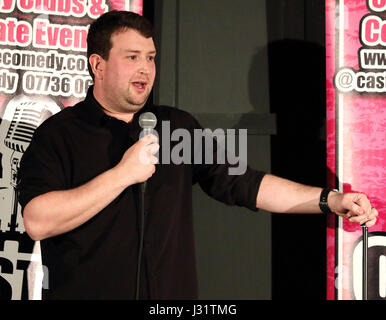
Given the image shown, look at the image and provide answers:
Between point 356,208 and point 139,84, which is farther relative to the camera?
point 139,84

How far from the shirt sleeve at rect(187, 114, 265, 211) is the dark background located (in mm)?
640

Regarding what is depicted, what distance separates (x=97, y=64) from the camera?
2.27m

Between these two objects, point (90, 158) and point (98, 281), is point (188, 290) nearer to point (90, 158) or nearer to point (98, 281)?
point (98, 281)

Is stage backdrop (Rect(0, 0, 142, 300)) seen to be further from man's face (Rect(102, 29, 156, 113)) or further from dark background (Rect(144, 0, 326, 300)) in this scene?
man's face (Rect(102, 29, 156, 113))

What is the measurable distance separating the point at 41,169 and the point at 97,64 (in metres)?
0.51

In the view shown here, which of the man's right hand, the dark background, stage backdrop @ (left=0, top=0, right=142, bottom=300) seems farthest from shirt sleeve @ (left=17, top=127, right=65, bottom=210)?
the dark background

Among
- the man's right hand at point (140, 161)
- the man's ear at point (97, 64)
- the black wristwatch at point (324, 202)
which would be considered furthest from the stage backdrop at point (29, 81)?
the black wristwatch at point (324, 202)

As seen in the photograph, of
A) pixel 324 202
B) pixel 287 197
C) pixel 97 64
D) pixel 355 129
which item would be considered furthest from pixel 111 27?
pixel 355 129

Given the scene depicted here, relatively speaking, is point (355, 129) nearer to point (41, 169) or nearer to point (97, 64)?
point (97, 64)

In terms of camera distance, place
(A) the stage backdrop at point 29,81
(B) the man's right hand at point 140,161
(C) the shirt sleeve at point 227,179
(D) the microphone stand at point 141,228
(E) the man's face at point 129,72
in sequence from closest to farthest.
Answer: (B) the man's right hand at point 140,161 < (D) the microphone stand at point 141,228 < (E) the man's face at point 129,72 < (C) the shirt sleeve at point 227,179 < (A) the stage backdrop at point 29,81

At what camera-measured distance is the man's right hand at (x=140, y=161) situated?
1.80m

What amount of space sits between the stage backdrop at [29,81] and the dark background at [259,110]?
39 cm

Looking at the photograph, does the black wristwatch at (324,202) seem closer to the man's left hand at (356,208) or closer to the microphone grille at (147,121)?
the man's left hand at (356,208)

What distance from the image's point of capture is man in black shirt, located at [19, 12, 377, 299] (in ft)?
6.39
